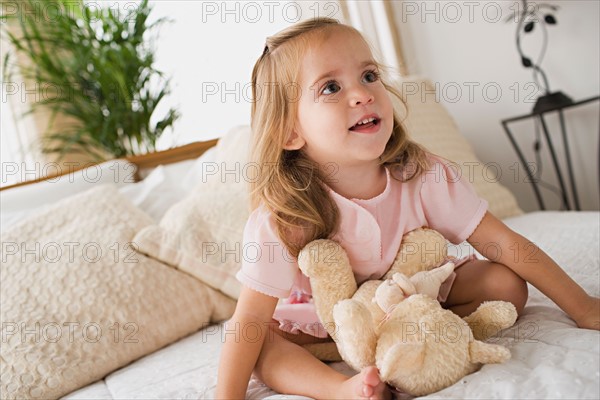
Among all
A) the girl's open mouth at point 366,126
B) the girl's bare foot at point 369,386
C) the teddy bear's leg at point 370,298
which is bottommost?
the girl's bare foot at point 369,386

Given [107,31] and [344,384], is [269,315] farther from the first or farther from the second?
[107,31]

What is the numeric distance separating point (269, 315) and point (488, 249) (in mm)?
377

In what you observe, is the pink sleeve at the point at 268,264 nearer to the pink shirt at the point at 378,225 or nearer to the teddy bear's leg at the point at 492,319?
the pink shirt at the point at 378,225

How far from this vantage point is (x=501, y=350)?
81 cm

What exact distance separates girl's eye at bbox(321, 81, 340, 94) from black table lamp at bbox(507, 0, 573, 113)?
1.26 m

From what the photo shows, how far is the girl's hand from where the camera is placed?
92cm

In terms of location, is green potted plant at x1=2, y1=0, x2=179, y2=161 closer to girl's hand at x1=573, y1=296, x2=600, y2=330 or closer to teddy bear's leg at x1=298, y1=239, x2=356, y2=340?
teddy bear's leg at x1=298, y1=239, x2=356, y2=340

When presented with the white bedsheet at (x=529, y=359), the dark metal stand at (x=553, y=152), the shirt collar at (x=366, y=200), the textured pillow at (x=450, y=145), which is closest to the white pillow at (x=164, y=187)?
the white bedsheet at (x=529, y=359)

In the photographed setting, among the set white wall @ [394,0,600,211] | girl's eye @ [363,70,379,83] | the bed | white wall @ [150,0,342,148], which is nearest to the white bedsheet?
the bed

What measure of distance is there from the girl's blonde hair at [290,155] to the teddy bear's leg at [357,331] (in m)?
0.23

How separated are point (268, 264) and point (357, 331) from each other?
24 cm

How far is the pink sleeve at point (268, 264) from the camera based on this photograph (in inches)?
41.3

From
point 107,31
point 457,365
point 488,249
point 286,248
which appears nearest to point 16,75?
point 107,31

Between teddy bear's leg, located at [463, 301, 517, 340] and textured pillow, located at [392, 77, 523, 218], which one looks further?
textured pillow, located at [392, 77, 523, 218]
